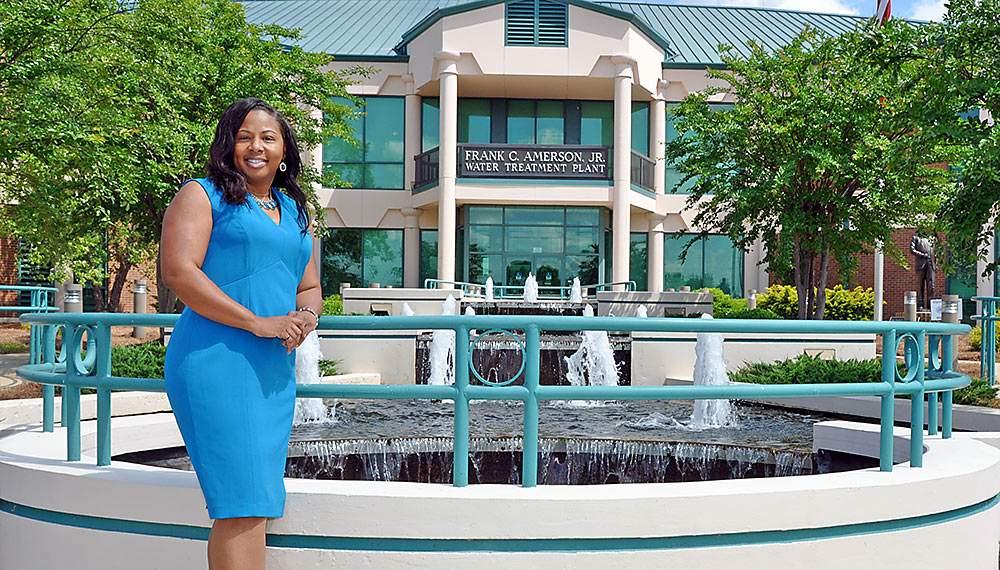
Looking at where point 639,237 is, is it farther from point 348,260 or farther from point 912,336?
point 912,336

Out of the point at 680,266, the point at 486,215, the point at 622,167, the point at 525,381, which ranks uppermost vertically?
the point at 622,167

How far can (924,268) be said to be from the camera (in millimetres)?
31219

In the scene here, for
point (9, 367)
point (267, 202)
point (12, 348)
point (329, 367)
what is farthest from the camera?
point (12, 348)

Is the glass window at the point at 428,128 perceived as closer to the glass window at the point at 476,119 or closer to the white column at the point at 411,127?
the white column at the point at 411,127

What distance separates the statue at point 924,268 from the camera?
101ft

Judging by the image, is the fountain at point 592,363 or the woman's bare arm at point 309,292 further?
the fountain at point 592,363

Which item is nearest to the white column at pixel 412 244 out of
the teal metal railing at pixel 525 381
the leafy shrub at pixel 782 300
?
the leafy shrub at pixel 782 300

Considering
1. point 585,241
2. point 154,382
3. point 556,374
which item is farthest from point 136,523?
point 585,241

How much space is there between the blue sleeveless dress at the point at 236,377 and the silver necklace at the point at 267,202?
0.07 metres

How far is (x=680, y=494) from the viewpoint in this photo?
385 cm

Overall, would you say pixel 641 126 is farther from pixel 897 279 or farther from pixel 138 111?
pixel 138 111

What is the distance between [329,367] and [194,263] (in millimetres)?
10149

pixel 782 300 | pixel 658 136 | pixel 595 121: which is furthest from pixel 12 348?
pixel 658 136

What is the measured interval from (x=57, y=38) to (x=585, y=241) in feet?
63.6
